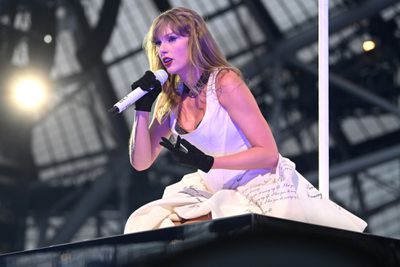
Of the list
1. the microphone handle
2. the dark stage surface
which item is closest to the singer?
the microphone handle

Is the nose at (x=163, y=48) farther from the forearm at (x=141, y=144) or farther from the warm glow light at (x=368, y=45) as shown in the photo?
the warm glow light at (x=368, y=45)

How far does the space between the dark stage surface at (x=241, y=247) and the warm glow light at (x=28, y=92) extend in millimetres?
13055

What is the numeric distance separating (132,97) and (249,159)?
494mm

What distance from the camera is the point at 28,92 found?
1580 centimetres

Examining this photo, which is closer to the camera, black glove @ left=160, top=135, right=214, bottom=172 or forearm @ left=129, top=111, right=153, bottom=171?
black glove @ left=160, top=135, right=214, bottom=172

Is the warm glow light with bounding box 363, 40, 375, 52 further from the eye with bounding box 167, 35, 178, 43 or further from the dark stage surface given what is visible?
the dark stage surface

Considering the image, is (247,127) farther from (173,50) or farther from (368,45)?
(368,45)

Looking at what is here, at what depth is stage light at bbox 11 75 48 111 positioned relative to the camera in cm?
1530

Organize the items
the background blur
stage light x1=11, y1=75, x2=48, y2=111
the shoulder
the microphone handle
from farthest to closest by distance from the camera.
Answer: the background blur, stage light x1=11, y1=75, x2=48, y2=111, the shoulder, the microphone handle

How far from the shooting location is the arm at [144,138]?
10.5 ft

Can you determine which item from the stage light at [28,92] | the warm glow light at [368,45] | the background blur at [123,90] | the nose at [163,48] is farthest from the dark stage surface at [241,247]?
the warm glow light at [368,45]

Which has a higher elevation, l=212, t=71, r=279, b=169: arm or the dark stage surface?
l=212, t=71, r=279, b=169: arm

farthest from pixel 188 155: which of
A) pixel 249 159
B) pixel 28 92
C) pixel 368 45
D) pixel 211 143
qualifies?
pixel 368 45

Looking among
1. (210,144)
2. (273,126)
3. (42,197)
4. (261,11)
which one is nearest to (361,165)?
(273,126)
